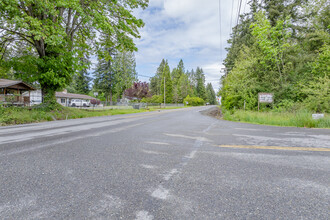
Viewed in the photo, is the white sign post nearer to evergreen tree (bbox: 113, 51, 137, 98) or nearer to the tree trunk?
the tree trunk

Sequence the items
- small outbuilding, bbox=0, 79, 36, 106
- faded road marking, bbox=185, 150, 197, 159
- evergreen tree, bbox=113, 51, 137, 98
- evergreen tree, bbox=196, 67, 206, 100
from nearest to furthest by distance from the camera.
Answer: faded road marking, bbox=185, 150, 197, 159, small outbuilding, bbox=0, 79, 36, 106, evergreen tree, bbox=113, 51, 137, 98, evergreen tree, bbox=196, 67, 206, 100

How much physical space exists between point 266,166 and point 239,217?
1729 millimetres

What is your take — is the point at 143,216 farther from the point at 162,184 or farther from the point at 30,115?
the point at 30,115

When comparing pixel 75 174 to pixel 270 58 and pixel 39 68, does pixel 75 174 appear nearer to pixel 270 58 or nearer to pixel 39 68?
pixel 39 68

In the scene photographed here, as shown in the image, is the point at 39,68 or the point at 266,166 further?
the point at 39,68

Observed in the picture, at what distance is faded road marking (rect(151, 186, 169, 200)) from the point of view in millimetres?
1880

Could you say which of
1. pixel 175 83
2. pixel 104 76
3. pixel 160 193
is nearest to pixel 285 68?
pixel 160 193

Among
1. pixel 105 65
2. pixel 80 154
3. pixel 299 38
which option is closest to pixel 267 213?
pixel 80 154

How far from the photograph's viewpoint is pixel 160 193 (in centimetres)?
195

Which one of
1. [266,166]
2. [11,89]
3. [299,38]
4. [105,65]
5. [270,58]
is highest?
[105,65]

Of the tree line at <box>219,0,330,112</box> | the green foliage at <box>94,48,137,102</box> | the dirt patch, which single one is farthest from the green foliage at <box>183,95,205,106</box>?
the tree line at <box>219,0,330,112</box>

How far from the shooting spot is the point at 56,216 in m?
1.53

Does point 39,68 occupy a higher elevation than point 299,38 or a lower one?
lower

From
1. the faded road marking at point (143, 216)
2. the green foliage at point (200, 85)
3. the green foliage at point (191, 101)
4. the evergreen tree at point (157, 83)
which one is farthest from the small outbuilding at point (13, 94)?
the green foliage at point (200, 85)
